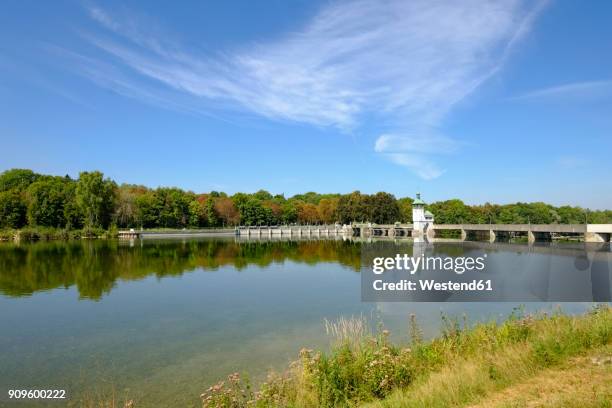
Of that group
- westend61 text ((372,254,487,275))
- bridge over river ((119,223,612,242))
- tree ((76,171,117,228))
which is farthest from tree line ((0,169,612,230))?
westend61 text ((372,254,487,275))

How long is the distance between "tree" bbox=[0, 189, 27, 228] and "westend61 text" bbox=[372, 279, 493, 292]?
79311 mm

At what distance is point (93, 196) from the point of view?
2972 inches

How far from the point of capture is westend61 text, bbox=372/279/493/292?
900 inches

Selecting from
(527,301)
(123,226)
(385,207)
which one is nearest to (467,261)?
(527,301)

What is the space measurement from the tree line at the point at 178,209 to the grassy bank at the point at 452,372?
77.9 m

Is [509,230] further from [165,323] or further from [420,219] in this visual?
[165,323]

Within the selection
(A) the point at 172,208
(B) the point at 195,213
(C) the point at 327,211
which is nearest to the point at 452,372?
(A) the point at 172,208

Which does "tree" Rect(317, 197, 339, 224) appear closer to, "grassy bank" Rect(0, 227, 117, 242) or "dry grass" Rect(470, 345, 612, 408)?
"grassy bank" Rect(0, 227, 117, 242)

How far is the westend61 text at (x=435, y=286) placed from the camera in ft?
75.0

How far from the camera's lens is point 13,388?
998 centimetres

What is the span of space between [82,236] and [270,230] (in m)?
42.1

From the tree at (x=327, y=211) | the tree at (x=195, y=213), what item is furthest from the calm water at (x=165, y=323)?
the tree at (x=327, y=211)

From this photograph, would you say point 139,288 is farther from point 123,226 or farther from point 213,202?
point 213,202

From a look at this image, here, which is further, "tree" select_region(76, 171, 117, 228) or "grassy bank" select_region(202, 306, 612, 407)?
"tree" select_region(76, 171, 117, 228)
